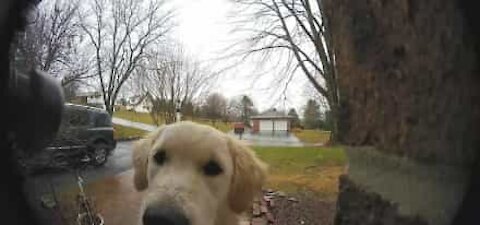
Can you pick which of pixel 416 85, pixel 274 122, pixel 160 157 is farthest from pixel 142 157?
pixel 416 85

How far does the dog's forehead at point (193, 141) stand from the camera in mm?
786

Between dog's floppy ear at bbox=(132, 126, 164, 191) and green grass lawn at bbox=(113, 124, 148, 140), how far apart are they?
31 millimetres

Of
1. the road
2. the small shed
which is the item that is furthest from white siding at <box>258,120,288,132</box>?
the road

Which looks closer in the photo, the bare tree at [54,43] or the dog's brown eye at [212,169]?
the bare tree at [54,43]

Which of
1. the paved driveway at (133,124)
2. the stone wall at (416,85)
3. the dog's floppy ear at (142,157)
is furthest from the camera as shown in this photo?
the dog's floppy ear at (142,157)

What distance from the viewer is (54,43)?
2.18 ft

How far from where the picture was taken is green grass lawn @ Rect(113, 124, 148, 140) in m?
0.65

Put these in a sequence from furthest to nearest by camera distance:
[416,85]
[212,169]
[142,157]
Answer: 1. [212,169]
2. [142,157]
3. [416,85]

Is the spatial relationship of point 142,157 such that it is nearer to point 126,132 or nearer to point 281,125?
point 126,132

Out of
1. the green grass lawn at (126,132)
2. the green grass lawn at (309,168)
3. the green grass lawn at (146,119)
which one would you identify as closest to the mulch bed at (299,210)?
the green grass lawn at (309,168)

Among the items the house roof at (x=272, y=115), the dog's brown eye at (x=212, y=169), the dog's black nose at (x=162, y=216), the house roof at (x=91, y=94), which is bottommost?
the dog's black nose at (x=162, y=216)

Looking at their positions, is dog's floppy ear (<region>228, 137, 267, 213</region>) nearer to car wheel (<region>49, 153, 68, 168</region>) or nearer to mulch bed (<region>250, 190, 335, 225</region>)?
mulch bed (<region>250, 190, 335, 225</region>)

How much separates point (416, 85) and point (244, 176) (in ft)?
1.30

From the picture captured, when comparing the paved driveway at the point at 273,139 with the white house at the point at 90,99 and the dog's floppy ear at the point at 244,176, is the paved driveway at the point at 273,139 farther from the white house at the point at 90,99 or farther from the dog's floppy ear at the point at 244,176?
the white house at the point at 90,99
